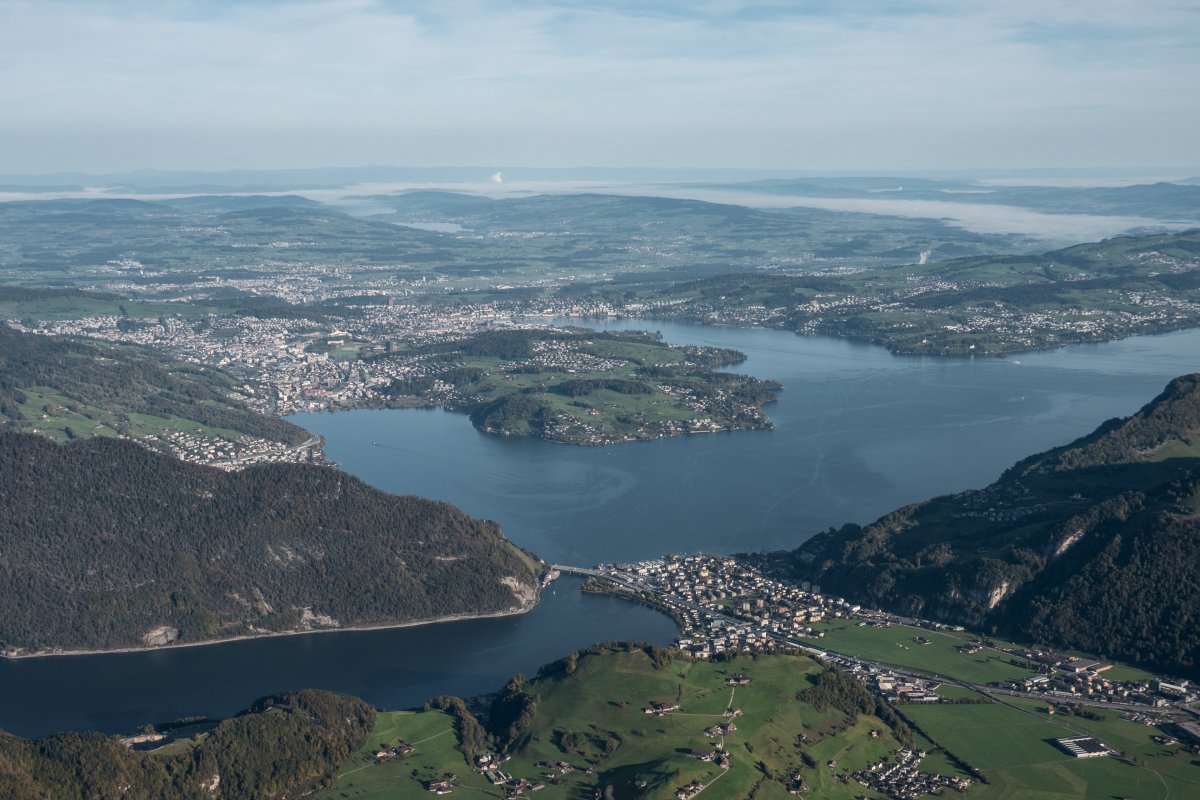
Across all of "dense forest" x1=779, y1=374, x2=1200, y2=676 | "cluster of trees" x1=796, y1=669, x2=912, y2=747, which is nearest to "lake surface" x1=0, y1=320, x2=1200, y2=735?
"dense forest" x1=779, y1=374, x2=1200, y2=676

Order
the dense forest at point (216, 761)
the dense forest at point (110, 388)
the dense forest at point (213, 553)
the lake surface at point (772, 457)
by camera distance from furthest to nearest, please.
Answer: the dense forest at point (110, 388)
the lake surface at point (772, 457)
the dense forest at point (213, 553)
the dense forest at point (216, 761)

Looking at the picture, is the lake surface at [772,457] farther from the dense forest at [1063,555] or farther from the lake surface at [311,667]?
the lake surface at [311,667]

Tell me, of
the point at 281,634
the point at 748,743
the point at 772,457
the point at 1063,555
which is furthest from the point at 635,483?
the point at 748,743

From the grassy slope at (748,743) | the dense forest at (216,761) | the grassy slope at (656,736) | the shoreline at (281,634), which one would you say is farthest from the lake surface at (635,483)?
the grassy slope at (748,743)

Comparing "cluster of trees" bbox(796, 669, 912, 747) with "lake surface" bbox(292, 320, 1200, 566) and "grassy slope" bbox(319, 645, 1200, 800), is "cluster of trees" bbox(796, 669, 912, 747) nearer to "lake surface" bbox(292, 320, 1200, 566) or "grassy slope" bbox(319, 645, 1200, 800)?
"grassy slope" bbox(319, 645, 1200, 800)

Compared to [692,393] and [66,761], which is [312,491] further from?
[692,393]

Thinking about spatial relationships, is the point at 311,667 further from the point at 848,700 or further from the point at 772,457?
the point at 772,457
